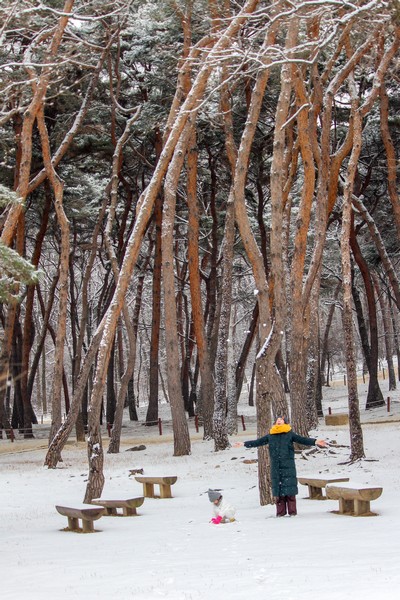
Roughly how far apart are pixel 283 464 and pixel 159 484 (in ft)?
14.5

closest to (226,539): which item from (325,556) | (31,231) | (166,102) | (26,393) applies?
(325,556)

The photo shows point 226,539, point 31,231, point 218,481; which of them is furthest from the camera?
point 31,231

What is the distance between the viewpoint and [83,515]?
1097 cm

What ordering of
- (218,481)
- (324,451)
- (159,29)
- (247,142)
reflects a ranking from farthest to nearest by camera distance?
(159,29) → (324,451) → (218,481) → (247,142)

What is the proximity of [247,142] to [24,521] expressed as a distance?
7.69 metres

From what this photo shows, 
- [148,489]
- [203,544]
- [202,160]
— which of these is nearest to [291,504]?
[203,544]

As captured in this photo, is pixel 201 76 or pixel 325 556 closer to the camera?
pixel 325 556

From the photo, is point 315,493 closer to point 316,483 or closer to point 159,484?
point 316,483

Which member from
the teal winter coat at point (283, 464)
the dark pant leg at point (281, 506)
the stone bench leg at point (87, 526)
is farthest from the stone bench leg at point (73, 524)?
the dark pant leg at point (281, 506)

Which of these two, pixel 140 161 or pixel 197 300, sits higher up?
pixel 140 161

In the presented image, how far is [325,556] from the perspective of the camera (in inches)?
314

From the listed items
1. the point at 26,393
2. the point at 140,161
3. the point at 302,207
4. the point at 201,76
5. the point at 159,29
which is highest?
the point at 159,29

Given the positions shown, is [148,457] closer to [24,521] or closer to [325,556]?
[24,521]

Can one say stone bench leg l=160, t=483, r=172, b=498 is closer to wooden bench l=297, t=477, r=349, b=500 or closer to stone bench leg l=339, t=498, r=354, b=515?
wooden bench l=297, t=477, r=349, b=500
